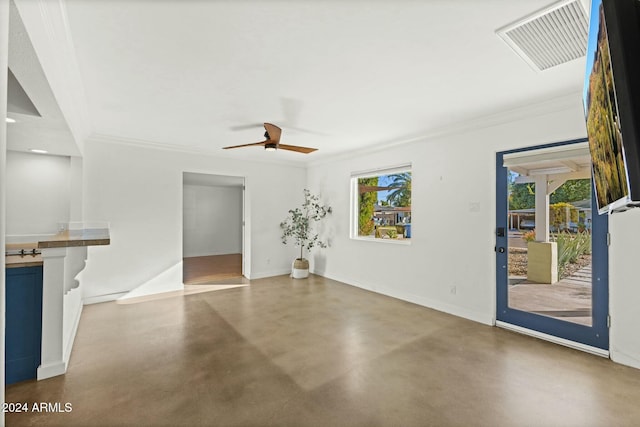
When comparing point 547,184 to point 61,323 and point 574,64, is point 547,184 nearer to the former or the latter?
point 574,64

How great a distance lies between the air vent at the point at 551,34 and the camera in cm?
172

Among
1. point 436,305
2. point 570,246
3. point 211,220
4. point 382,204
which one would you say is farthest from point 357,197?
point 211,220

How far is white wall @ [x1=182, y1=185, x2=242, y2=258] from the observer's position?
352 inches

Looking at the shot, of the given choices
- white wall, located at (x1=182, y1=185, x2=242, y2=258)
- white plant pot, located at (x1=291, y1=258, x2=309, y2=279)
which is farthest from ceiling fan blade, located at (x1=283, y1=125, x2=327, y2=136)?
white wall, located at (x1=182, y1=185, x2=242, y2=258)

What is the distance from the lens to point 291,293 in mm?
4824

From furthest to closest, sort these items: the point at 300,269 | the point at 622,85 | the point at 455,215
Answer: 1. the point at 300,269
2. the point at 455,215
3. the point at 622,85

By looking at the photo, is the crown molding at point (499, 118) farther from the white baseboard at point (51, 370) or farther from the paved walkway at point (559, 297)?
the white baseboard at point (51, 370)

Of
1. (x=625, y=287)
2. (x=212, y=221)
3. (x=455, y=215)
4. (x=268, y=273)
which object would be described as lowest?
(x=268, y=273)

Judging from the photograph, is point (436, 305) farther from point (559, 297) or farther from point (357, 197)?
point (357, 197)

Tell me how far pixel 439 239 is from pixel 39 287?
432cm

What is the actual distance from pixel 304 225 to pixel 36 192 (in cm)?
417

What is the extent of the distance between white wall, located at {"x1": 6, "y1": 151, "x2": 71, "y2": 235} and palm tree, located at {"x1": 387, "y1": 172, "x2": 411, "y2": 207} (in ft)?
15.8

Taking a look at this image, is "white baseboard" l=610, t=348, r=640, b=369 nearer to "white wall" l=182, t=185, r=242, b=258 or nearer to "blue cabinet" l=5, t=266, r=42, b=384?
"blue cabinet" l=5, t=266, r=42, b=384

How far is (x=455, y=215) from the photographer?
385 cm
